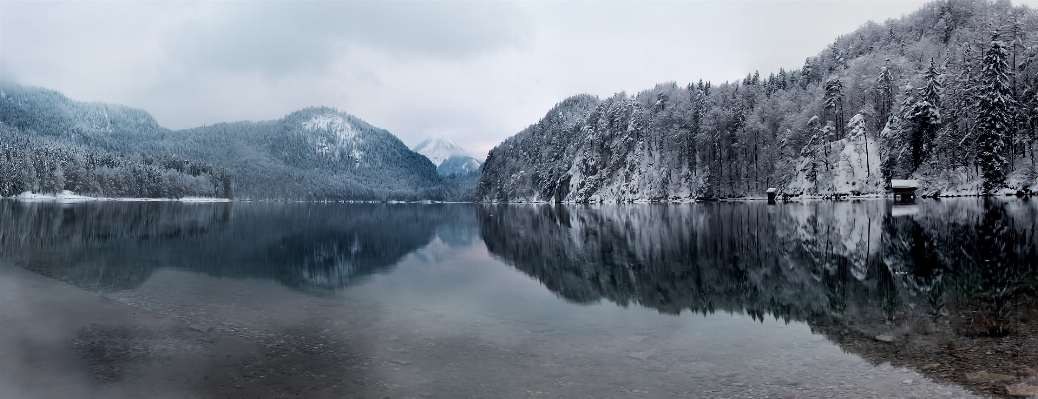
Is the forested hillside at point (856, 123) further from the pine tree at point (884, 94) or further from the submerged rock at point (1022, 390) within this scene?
the submerged rock at point (1022, 390)

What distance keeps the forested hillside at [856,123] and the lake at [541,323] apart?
6728 centimetres

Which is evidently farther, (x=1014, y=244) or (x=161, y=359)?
(x=1014, y=244)

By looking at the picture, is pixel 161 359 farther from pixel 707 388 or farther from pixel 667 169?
pixel 667 169

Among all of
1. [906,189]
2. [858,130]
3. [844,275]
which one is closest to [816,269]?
[844,275]

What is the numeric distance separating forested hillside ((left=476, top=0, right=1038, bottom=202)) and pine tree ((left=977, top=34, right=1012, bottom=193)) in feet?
0.60

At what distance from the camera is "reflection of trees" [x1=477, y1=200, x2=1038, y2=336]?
1825 cm

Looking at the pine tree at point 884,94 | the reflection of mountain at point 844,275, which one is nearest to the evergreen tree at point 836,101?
the pine tree at point 884,94

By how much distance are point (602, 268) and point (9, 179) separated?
219858mm

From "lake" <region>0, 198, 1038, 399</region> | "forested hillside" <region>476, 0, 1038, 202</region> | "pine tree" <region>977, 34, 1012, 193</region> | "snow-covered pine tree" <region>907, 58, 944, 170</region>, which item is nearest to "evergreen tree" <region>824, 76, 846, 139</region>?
"forested hillside" <region>476, 0, 1038, 202</region>

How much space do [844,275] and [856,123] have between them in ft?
361

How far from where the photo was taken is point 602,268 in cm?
2934

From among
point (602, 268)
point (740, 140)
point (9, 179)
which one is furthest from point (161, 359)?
point (9, 179)

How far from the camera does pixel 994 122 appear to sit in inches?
3145

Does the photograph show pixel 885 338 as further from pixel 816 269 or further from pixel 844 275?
pixel 816 269
